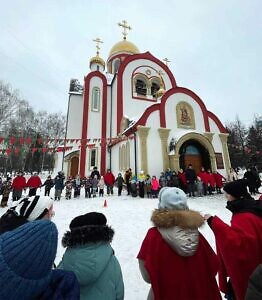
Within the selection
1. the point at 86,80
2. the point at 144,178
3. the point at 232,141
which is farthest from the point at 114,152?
the point at 232,141

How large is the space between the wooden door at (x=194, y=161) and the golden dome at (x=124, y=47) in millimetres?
21383

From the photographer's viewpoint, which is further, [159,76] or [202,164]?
[159,76]

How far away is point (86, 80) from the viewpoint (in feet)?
78.7

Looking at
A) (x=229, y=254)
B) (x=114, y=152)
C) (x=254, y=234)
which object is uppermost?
(x=114, y=152)

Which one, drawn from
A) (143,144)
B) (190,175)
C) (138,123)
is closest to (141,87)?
(138,123)

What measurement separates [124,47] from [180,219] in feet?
107

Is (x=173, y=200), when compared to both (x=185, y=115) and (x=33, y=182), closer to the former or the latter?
(x=33, y=182)

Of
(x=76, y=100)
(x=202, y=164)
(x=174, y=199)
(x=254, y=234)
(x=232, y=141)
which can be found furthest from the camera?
(x=232, y=141)

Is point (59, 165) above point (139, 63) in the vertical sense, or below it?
below

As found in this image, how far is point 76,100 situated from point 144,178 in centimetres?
1722

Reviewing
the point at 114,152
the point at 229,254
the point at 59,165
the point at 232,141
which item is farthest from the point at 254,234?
the point at 232,141

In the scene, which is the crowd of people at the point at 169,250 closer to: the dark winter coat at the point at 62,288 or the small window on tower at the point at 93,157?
the dark winter coat at the point at 62,288

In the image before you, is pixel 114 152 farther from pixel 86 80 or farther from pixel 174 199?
Answer: pixel 174 199

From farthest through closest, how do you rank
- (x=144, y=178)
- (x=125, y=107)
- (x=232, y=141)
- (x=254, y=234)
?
(x=232, y=141) < (x=125, y=107) < (x=144, y=178) < (x=254, y=234)
